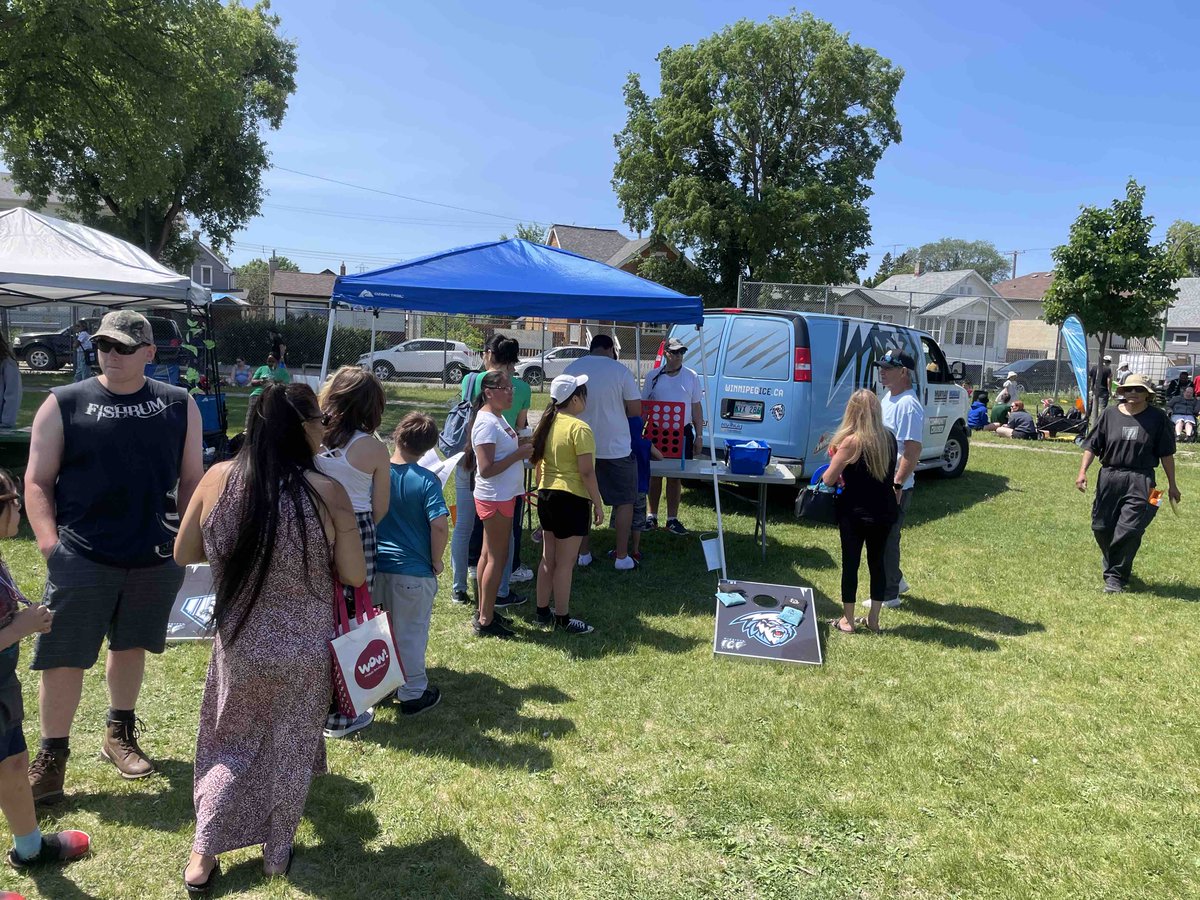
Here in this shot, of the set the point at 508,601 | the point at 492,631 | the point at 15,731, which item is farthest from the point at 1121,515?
the point at 15,731

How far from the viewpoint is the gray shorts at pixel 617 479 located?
5.82 m

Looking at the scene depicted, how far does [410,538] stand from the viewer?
373 cm

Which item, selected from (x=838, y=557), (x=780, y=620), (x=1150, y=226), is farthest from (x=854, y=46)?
(x=780, y=620)

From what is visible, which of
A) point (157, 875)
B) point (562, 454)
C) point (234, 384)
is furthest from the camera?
point (234, 384)

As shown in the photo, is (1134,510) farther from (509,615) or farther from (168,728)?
(168,728)

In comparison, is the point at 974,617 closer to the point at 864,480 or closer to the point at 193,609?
the point at 864,480

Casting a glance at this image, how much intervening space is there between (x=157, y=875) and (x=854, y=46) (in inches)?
1410

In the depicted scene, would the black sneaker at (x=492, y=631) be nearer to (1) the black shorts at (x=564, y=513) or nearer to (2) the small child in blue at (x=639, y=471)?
(1) the black shorts at (x=564, y=513)

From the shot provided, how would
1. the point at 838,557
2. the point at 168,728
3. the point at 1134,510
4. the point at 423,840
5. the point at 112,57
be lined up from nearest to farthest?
the point at 423,840 < the point at 168,728 < the point at 1134,510 < the point at 838,557 < the point at 112,57

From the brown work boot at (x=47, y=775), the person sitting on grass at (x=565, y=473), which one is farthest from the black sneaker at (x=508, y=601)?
the brown work boot at (x=47, y=775)

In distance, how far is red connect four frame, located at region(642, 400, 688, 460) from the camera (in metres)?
6.86

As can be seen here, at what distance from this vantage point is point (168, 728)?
370 cm

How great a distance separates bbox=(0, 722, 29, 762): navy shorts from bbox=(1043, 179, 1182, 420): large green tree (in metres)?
21.4

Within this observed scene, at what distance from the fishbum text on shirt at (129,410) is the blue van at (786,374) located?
5.40m
